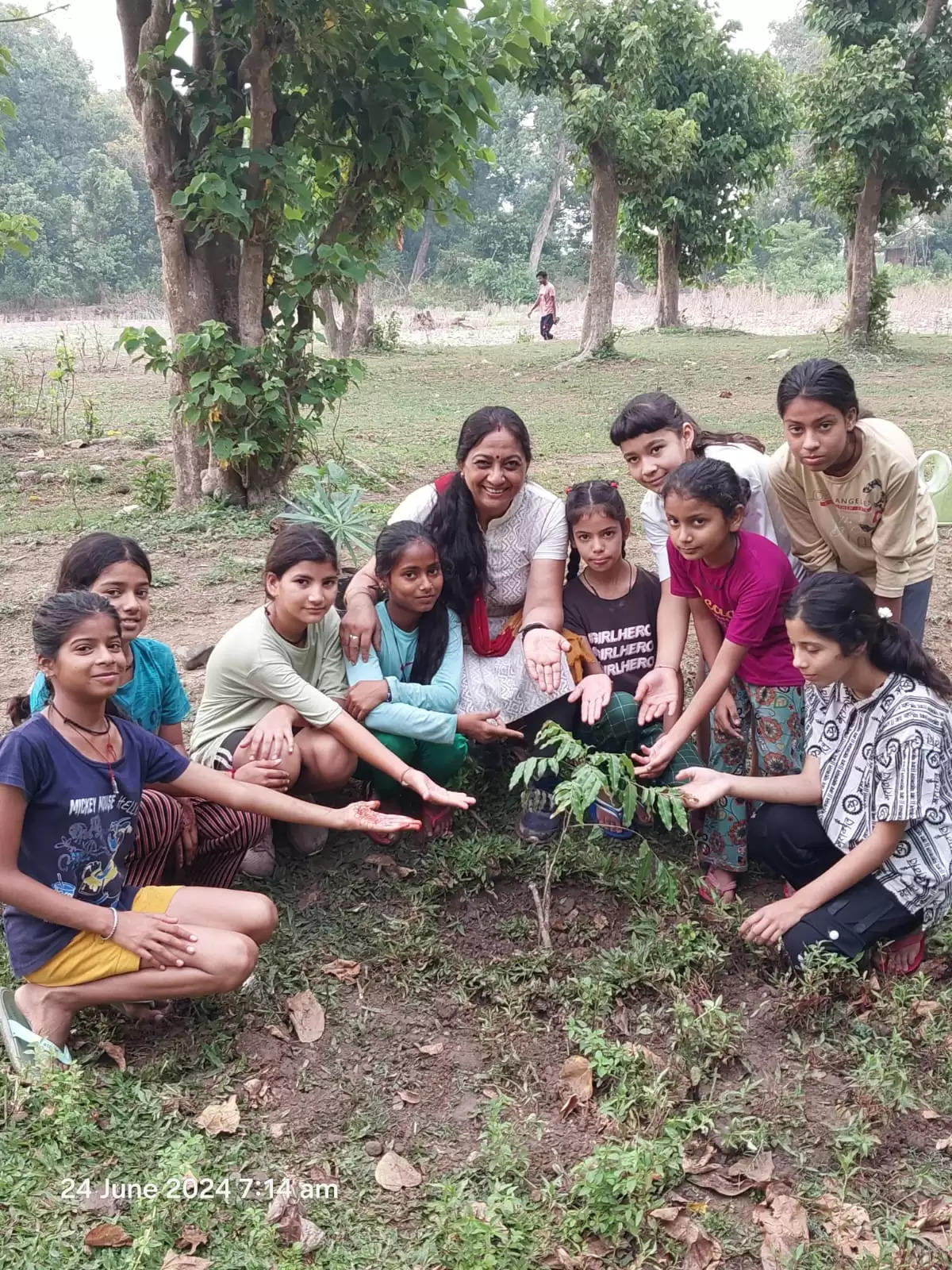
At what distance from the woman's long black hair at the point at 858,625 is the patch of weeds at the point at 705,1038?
916 mm

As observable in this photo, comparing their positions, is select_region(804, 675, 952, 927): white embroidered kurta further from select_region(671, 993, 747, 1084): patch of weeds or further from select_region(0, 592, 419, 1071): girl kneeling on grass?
select_region(0, 592, 419, 1071): girl kneeling on grass

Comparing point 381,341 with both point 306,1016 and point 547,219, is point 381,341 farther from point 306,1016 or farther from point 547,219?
point 547,219

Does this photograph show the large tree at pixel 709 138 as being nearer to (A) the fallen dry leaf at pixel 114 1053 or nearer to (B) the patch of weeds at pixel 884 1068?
(B) the patch of weeds at pixel 884 1068

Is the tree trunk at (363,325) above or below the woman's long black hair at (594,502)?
above

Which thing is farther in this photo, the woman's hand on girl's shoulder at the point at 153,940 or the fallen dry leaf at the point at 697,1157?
the woman's hand on girl's shoulder at the point at 153,940

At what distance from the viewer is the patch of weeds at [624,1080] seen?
90.0 inches

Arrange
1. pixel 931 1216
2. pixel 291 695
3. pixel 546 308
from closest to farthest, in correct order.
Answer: pixel 931 1216 → pixel 291 695 → pixel 546 308

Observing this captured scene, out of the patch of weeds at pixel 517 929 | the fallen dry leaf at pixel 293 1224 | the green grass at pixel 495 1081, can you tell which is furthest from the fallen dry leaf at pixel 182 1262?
the patch of weeds at pixel 517 929

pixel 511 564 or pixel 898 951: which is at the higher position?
pixel 511 564

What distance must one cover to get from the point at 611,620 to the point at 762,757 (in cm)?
66

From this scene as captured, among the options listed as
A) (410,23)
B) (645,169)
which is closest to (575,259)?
(645,169)

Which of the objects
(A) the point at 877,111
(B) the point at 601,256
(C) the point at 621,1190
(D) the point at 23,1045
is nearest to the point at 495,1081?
(C) the point at 621,1190

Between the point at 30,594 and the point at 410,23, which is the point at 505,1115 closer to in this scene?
the point at 30,594

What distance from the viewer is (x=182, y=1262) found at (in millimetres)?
1950
